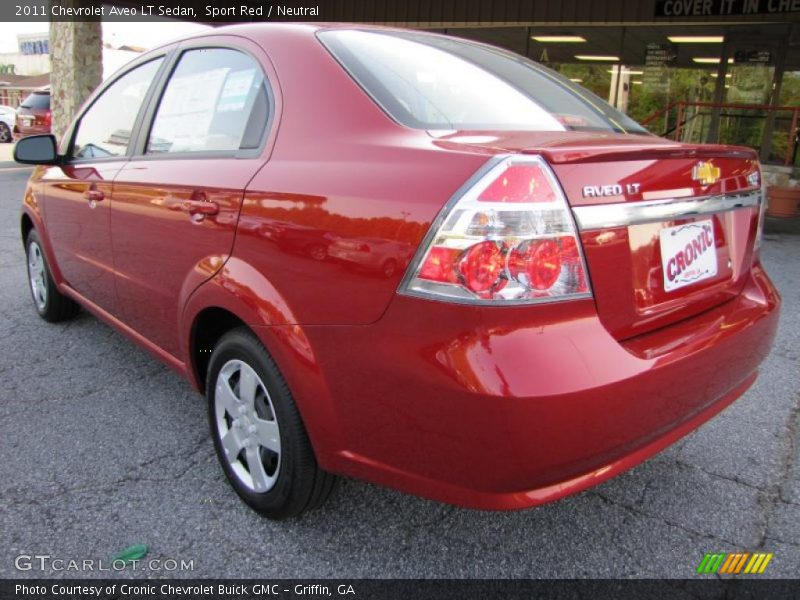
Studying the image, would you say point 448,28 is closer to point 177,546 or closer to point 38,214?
point 38,214

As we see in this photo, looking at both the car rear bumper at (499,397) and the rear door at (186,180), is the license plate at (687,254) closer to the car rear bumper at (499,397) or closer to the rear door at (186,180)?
the car rear bumper at (499,397)

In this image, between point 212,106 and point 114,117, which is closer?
point 212,106

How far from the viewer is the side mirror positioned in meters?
3.17

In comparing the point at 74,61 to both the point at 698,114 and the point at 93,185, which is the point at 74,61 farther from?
the point at 698,114

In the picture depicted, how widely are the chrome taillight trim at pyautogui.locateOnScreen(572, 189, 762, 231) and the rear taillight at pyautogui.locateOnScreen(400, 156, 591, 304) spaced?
7cm

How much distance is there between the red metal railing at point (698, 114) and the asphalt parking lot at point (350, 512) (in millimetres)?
9278

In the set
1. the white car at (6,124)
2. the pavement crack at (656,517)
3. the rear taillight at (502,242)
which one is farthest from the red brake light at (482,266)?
the white car at (6,124)

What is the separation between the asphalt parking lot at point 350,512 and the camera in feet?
6.37

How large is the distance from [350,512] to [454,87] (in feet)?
4.83

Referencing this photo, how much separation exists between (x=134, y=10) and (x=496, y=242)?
13370mm

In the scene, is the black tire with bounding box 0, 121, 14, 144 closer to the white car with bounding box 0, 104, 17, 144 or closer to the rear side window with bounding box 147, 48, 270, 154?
the white car with bounding box 0, 104, 17, 144

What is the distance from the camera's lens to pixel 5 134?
21.4 m

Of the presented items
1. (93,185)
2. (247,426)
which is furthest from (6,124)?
(247,426)

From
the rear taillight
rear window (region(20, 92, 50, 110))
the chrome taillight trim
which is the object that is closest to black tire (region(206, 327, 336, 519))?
the rear taillight
